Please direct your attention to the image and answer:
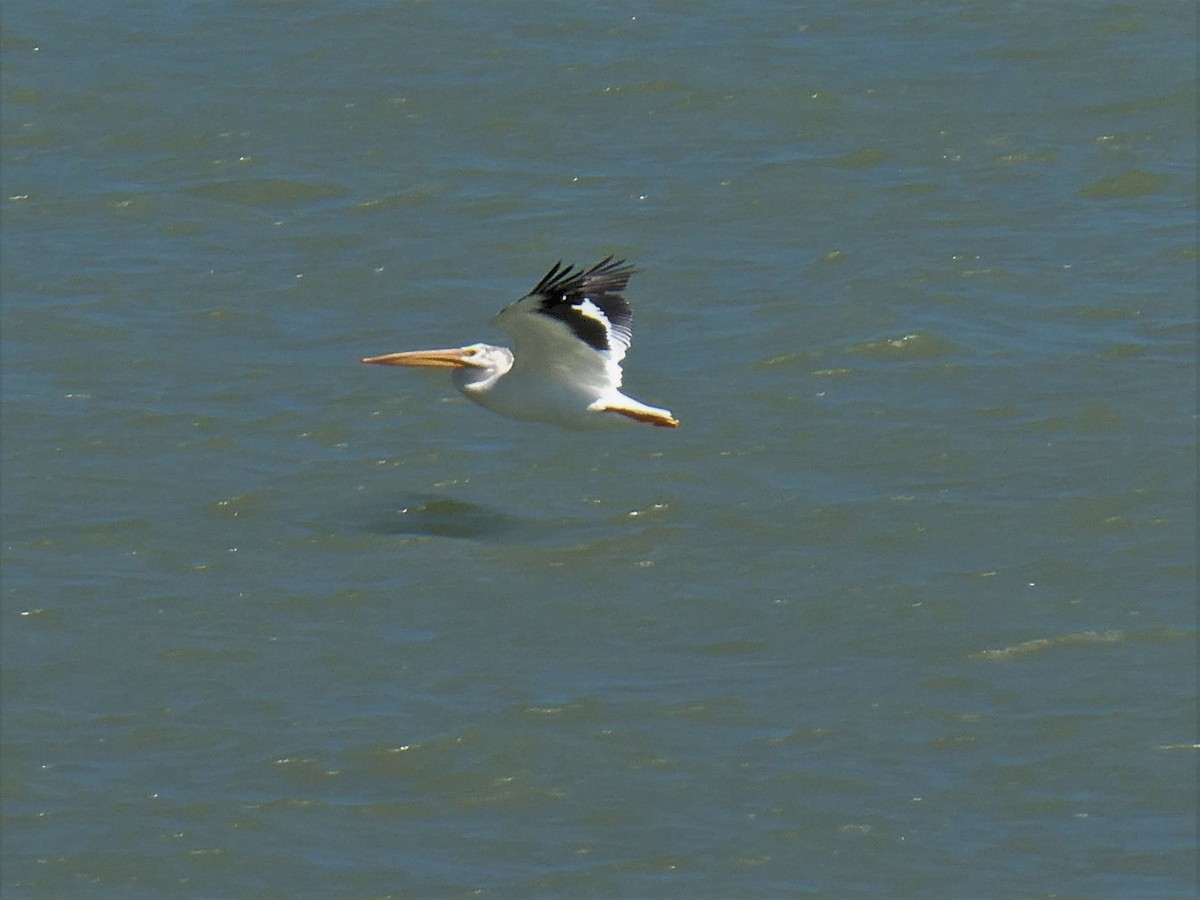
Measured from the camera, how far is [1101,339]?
552 inches

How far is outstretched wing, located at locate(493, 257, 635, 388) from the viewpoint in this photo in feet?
38.5

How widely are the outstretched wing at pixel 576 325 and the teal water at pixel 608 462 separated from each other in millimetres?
709

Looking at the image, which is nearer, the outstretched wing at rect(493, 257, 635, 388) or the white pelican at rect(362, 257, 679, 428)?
the outstretched wing at rect(493, 257, 635, 388)

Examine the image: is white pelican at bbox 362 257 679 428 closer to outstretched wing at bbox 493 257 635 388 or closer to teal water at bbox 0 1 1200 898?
outstretched wing at bbox 493 257 635 388

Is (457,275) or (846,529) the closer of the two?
(846,529)

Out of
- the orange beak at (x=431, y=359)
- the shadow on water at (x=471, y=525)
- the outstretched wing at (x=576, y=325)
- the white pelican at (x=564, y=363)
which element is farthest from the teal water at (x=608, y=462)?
the outstretched wing at (x=576, y=325)

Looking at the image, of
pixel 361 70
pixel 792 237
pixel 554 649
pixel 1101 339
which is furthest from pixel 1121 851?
pixel 361 70

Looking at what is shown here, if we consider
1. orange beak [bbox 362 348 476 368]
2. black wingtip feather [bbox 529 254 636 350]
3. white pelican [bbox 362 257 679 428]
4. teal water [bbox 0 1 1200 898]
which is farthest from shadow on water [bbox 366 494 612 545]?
black wingtip feather [bbox 529 254 636 350]

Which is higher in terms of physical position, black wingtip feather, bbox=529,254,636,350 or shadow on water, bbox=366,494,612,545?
black wingtip feather, bbox=529,254,636,350

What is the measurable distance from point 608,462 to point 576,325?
3.98ft

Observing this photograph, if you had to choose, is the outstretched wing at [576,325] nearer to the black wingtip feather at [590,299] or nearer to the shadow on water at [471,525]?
the black wingtip feather at [590,299]

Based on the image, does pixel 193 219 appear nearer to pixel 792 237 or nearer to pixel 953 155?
pixel 792 237

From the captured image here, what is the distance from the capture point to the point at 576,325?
1215cm

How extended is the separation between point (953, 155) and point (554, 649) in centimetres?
710
